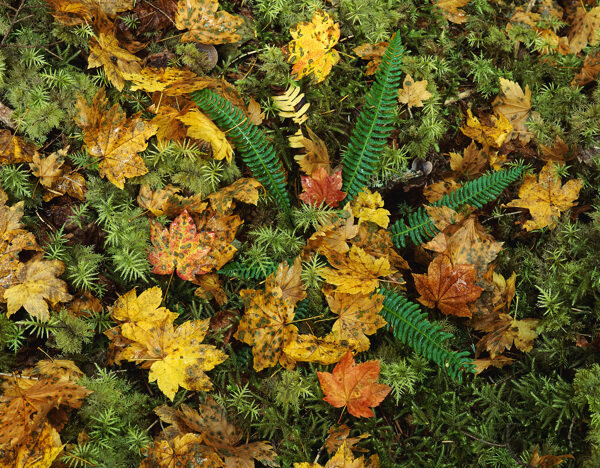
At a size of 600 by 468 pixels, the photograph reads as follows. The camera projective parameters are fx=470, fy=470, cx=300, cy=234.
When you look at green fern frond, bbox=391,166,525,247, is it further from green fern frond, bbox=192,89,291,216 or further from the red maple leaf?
green fern frond, bbox=192,89,291,216

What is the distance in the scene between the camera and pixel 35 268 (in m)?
2.48

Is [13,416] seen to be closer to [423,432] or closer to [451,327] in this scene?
[423,432]

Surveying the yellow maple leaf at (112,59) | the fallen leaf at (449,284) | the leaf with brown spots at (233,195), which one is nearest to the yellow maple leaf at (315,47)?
the leaf with brown spots at (233,195)

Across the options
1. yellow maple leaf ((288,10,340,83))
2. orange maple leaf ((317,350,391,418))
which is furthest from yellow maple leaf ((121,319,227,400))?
yellow maple leaf ((288,10,340,83))

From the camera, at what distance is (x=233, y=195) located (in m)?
2.75

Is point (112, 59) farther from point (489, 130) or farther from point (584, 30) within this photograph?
point (584, 30)

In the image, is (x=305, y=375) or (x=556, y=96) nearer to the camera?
(x=305, y=375)

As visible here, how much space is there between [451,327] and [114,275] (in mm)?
1971

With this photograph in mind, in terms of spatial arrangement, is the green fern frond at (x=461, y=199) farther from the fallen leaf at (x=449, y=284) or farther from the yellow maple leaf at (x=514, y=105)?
the yellow maple leaf at (x=514, y=105)

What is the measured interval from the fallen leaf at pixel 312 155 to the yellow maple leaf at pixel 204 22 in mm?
766

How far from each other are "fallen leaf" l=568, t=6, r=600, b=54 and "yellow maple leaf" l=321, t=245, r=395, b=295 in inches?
89.0

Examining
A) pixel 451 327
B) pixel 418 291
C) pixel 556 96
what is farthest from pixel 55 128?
pixel 556 96

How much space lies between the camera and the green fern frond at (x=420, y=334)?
2.45 metres

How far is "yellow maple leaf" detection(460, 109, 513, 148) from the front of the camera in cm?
315
